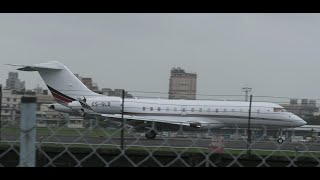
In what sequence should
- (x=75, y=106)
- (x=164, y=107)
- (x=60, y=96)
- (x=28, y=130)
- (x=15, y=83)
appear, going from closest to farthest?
(x=28, y=130) → (x=15, y=83) → (x=75, y=106) → (x=164, y=107) → (x=60, y=96)

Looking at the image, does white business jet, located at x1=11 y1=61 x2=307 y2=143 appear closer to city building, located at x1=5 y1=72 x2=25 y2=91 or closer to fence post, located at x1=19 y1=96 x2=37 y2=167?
city building, located at x1=5 y1=72 x2=25 y2=91

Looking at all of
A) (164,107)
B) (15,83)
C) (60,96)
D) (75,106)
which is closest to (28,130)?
(15,83)

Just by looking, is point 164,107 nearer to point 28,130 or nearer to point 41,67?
point 41,67

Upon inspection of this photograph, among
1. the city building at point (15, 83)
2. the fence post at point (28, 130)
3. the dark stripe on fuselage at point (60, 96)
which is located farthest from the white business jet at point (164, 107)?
→ the fence post at point (28, 130)

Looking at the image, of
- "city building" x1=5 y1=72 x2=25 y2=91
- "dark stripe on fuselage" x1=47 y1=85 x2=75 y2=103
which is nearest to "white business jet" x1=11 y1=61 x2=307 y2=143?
"dark stripe on fuselage" x1=47 y1=85 x2=75 y2=103

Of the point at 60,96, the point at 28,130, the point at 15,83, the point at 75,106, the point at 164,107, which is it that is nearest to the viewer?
the point at 28,130

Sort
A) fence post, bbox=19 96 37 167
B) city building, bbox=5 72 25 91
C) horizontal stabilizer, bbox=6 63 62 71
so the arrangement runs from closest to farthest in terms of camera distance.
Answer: fence post, bbox=19 96 37 167
city building, bbox=5 72 25 91
horizontal stabilizer, bbox=6 63 62 71

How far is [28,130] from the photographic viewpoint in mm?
1744

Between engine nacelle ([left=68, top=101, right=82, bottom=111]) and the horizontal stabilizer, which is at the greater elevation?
the horizontal stabilizer

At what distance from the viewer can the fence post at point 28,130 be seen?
5.63 feet

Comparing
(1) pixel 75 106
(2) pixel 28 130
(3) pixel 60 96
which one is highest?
(2) pixel 28 130

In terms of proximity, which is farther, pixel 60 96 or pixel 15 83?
pixel 60 96

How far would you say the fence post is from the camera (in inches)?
67.6
